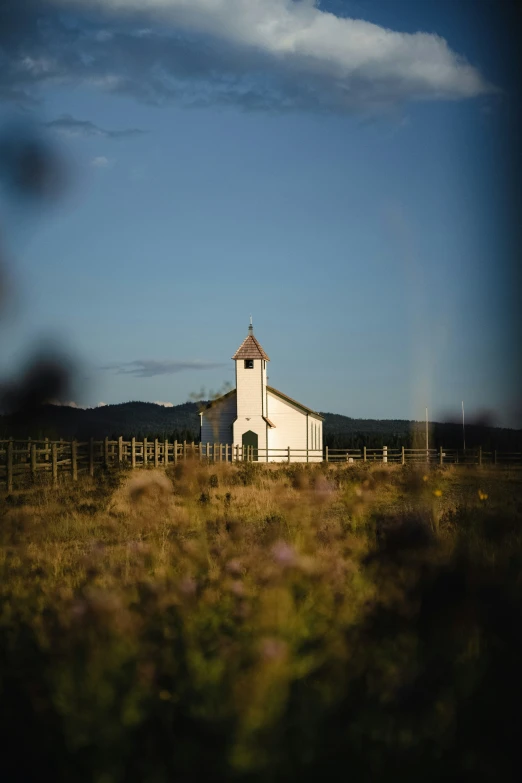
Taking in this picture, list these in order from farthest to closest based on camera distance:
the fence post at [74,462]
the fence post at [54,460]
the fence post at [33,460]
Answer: the fence post at [74,462] → the fence post at [54,460] → the fence post at [33,460]

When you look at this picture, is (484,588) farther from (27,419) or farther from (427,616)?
(27,419)

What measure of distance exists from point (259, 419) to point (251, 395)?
1509 millimetres

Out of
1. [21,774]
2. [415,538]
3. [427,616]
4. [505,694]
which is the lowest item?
[21,774]

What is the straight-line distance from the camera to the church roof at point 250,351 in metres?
46.3

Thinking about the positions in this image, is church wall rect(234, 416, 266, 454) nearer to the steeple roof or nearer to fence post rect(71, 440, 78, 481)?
the steeple roof

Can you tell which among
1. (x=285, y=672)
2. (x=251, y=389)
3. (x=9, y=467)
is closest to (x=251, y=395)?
(x=251, y=389)

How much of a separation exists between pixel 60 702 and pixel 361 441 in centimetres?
7297

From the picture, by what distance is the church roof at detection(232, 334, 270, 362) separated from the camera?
46.3 metres

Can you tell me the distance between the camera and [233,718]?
9.89 ft

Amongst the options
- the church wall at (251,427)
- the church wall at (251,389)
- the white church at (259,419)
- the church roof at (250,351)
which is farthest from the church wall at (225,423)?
the church roof at (250,351)

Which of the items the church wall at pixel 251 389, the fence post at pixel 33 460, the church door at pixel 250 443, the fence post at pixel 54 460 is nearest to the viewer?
the fence post at pixel 33 460

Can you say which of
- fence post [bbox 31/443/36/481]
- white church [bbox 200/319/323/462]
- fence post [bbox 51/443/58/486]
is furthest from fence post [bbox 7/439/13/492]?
white church [bbox 200/319/323/462]

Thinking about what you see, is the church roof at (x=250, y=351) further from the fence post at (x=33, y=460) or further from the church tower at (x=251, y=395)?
the fence post at (x=33, y=460)

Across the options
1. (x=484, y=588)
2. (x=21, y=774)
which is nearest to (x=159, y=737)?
(x=21, y=774)
